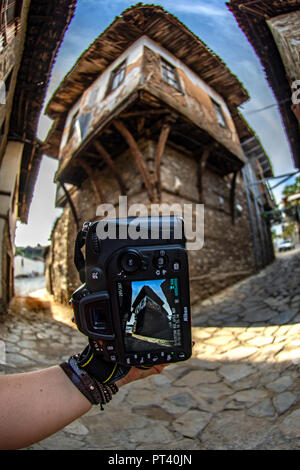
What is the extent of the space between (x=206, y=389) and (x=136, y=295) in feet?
6.50

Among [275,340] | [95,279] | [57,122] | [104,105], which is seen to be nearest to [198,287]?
[275,340]

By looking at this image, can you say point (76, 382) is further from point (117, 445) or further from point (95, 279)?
point (117, 445)

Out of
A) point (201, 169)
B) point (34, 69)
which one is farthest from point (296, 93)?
point (201, 169)

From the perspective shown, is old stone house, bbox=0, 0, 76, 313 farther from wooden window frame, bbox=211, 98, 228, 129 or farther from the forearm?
wooden window frame, bbox=211, 98, 228, 129

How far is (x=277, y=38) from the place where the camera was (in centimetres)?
147

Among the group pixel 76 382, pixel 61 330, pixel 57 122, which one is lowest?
pixel 61 330

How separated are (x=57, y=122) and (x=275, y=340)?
7.41 meters

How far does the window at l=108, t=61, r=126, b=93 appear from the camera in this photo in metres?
4.85

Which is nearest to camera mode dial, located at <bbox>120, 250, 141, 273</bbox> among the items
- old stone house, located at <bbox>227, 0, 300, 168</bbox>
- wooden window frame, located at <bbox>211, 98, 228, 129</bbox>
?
Answer: old stone house, located at <bbox>227, 0, 300, 168</bbox>

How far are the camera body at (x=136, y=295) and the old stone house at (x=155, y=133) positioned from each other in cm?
325

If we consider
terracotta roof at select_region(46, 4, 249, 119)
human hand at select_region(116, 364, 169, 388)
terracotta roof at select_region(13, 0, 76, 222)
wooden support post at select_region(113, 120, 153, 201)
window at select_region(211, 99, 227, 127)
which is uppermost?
terracotta roof at select_region(46, 4, 249, 119)

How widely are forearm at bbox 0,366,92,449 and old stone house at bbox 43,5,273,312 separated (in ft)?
10.8

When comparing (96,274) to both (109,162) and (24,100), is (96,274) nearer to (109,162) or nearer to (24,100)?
(24,100)

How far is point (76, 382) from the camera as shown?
0.64 m
